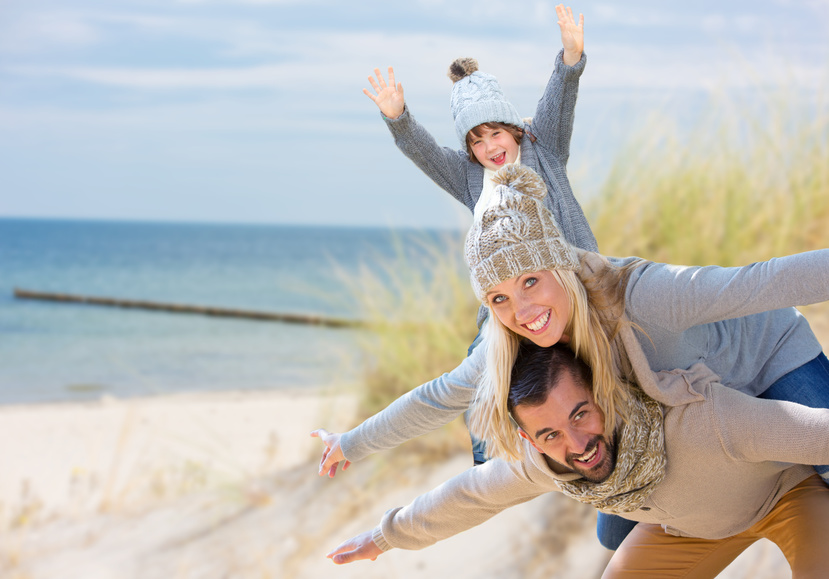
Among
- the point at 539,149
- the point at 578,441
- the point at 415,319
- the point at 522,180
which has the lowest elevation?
the point at 578,441

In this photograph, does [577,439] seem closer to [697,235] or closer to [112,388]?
[697,235]

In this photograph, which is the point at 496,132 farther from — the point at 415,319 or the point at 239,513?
the point at 239,513

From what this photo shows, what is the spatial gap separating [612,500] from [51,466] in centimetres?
535

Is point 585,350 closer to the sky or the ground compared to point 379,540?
closer to the sky

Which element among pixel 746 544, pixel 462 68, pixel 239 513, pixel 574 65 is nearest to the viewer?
pixel 746 544

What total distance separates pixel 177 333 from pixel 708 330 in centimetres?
1253

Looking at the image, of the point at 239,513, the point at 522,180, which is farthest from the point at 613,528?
the point at 239,513

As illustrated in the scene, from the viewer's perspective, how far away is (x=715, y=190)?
4.05 meters

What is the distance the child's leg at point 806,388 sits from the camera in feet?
4.91

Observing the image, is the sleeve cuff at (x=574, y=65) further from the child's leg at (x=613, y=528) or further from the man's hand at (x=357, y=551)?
the man's hand at (x=357, y=551)

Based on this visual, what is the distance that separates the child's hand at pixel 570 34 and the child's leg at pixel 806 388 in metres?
1.02

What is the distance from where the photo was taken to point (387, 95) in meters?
2.16

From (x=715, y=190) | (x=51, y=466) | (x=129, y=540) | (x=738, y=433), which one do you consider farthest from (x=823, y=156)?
(x=51, y=466)

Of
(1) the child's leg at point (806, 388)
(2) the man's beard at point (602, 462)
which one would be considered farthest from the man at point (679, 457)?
(1) the child's leg at point (806, 388)
